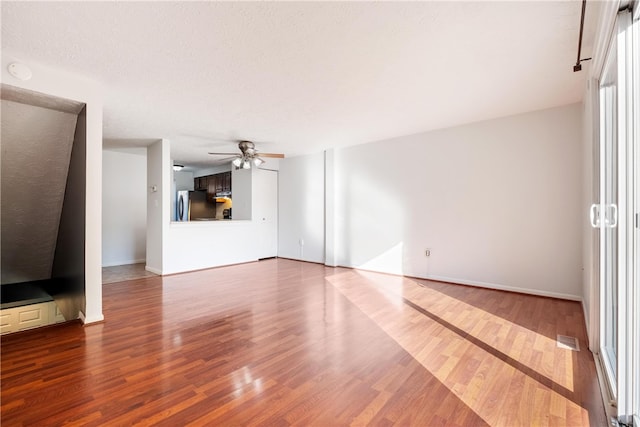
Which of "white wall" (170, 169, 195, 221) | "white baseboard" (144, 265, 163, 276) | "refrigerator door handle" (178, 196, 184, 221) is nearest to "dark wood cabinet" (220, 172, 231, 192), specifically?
"refrigerator door handle" (178, 196, 184, 221)

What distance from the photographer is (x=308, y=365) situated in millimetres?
2094

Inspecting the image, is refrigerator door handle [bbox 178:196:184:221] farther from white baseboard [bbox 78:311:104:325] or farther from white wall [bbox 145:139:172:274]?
white baseboard [bbox 78:311:104:325]

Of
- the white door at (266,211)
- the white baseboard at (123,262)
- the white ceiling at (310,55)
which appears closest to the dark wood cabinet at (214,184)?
the white door at (266,211)

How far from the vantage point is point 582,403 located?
1664 mm

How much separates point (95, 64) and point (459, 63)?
3.17 metres

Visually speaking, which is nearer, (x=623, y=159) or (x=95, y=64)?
(x=623, y=159)

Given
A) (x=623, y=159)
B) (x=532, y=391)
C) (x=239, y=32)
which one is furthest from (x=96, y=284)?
(x=623, y=159)

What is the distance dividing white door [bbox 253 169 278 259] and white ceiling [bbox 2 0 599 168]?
2896mm

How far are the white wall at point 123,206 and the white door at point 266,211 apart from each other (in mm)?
2480

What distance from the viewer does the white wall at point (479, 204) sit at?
3.54 metres

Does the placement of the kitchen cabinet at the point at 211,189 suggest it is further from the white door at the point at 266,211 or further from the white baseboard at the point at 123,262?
the white baseboard at the point at 123,262

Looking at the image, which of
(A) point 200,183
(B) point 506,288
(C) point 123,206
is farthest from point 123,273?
(B) point 506,288

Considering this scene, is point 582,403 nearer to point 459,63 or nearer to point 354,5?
point 459,63

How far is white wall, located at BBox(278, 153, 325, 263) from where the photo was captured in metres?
6.28
